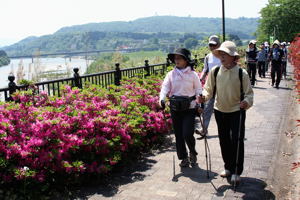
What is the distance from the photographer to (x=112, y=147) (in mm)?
5059

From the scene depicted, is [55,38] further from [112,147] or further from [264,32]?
[112,147]

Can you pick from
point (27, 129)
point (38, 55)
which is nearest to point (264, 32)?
point (38, 55)

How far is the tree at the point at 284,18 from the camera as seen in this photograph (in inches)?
2594

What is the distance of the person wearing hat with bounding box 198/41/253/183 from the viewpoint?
4254mm

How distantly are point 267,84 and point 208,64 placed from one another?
31.9 feet

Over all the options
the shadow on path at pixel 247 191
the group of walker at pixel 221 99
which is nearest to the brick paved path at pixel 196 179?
the shadow on path at pixel 247 191

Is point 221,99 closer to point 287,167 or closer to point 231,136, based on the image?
point 231,136

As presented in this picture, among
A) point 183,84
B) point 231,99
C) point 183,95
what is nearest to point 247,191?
point 231,99

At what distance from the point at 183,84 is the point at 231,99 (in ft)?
3.15

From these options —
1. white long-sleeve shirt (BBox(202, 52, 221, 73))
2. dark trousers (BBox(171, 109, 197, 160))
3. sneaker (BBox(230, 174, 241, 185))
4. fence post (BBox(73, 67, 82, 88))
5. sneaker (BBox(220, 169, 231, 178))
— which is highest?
white long-sleeve shirt (BBox(202, 52, 221, 73))

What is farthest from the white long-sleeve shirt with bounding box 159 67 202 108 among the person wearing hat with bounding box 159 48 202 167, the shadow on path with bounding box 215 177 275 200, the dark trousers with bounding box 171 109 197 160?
the shadow on path with bounding box 215 177 275 200

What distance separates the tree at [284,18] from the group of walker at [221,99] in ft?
217

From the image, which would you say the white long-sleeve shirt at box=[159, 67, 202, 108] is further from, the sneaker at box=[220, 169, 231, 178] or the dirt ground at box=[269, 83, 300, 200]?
the dirt ground at box=[269, 83, 300, 200]

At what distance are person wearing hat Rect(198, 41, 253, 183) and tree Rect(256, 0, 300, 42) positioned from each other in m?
66.5
